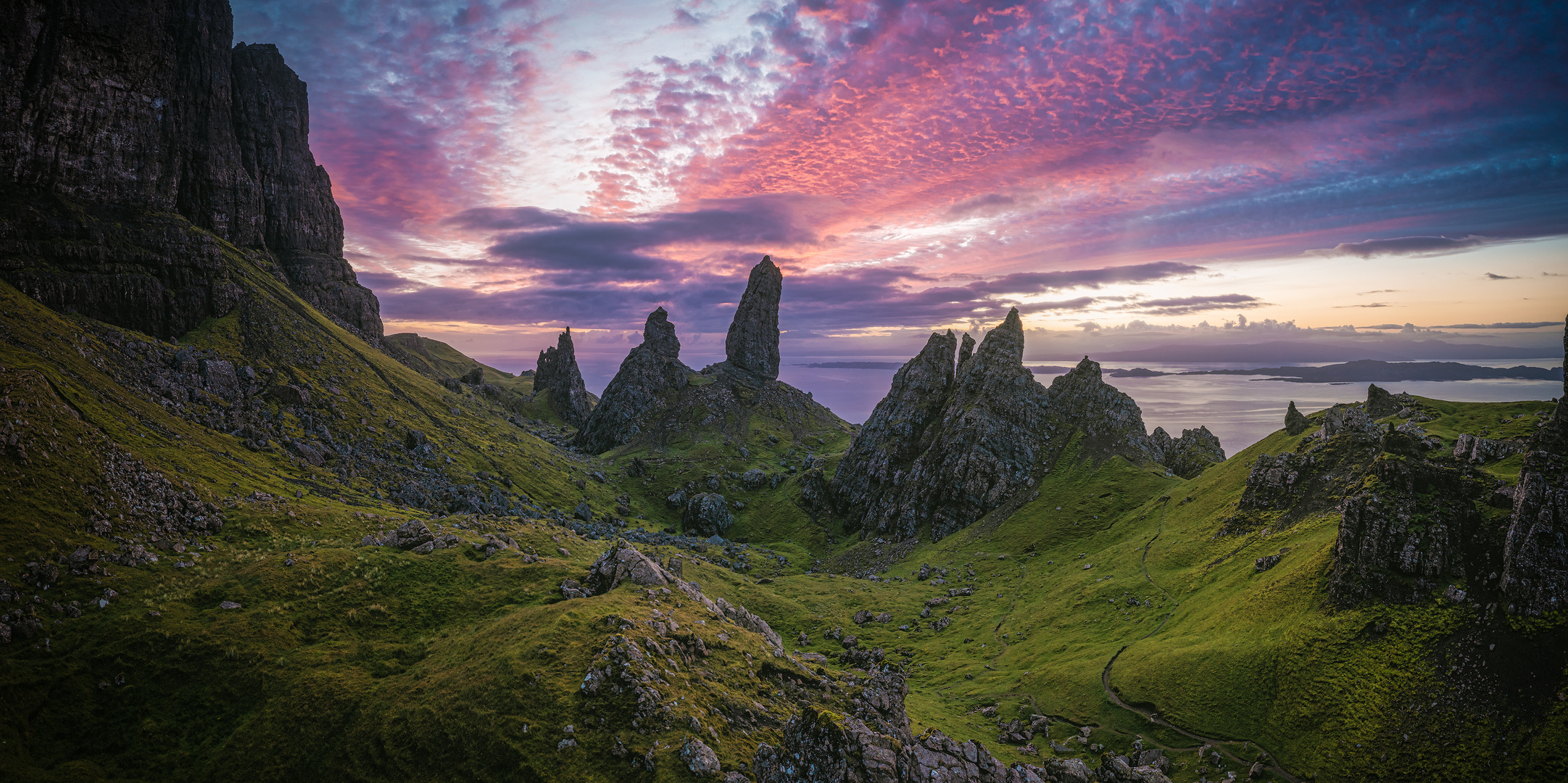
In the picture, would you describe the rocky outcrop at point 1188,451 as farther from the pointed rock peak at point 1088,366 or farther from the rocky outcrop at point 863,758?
the rocky outcrop at point 863,758

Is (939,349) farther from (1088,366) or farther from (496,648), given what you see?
(496,648)

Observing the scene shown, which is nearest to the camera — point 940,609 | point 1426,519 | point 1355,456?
point 1426,519

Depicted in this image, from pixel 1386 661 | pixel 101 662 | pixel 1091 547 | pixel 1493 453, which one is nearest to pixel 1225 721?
pixel 1386 661

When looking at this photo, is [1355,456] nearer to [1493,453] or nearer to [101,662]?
[1493,453]

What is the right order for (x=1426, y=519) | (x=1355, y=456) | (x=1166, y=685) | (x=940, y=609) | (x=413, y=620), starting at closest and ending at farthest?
(x=413, y=620), (x=1426, y=519), (x=1166, y=685), (x=1355, y=456), (x=940, y=609)

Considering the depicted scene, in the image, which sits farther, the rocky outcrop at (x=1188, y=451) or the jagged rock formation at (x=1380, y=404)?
the rocky outcrop at (x=1188, y=451)

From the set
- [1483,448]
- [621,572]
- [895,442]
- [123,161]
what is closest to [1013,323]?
[895,442]

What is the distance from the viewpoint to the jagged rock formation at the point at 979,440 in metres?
131

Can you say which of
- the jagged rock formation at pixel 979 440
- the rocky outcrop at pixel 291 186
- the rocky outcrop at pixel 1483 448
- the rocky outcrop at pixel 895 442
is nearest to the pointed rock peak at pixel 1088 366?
the jagged rock formation at pixel 979 440

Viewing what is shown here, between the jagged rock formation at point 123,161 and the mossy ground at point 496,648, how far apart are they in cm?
1404

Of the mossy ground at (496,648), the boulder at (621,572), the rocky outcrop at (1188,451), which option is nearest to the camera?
the mossy ground at (496,648)

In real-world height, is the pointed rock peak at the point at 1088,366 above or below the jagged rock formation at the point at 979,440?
above

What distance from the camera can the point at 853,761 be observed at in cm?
2780

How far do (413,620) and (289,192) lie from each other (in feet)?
618
